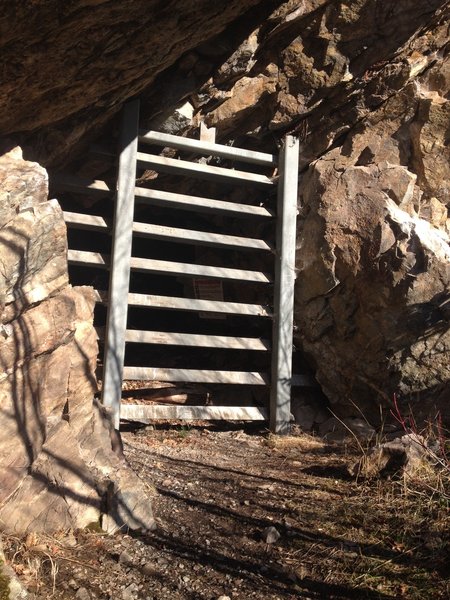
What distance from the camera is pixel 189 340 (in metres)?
6.40

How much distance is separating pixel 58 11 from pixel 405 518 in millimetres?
3634

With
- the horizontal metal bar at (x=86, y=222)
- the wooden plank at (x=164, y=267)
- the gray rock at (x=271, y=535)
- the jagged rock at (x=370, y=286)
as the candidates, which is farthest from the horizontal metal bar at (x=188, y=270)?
the gray rock at (x=271, y=535)

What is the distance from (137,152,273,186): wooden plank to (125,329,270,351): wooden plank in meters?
1.92

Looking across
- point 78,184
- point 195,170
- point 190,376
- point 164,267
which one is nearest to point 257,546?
point 190,376

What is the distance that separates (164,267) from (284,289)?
1.47 metres

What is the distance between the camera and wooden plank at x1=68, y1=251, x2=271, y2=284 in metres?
6.04

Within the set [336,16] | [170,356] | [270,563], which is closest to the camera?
[270,563]

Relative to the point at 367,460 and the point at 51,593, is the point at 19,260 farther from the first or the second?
the point at 367,460

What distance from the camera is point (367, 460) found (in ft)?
13.8

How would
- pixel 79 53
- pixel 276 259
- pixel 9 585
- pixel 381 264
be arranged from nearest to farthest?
pixel 9 585, pixel 79 53, pixel 381 264, pixel 276 259

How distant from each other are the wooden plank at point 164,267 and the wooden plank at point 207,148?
135 cm

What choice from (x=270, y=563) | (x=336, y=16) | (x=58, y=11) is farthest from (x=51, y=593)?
(x=336, y=16)

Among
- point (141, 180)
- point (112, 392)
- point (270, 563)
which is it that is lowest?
point (270, 563)

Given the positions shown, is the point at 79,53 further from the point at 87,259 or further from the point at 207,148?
the point at 207,148
